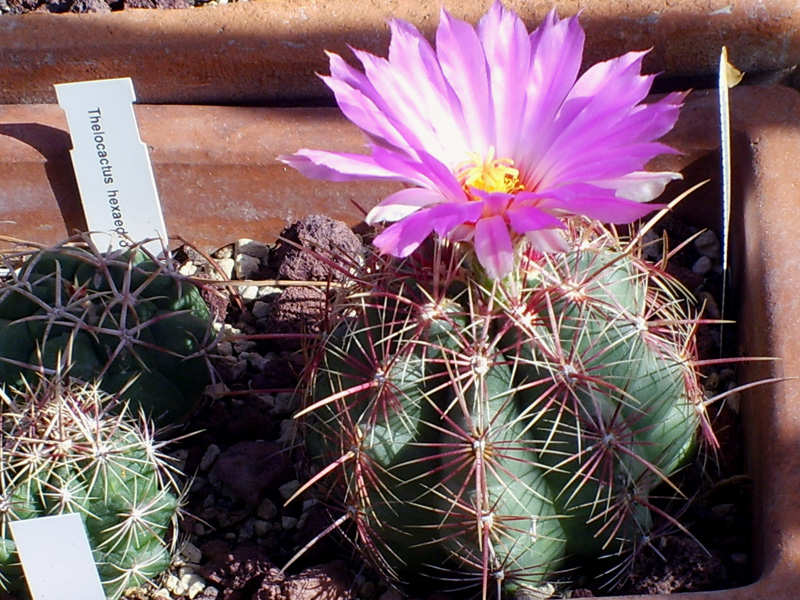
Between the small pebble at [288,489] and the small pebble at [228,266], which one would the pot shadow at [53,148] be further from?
the small pebble at [288,489]

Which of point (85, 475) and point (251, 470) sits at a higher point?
point (85, 475)

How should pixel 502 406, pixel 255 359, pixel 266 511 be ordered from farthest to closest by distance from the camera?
pixel 255 359
pixel 266 511
pixel 502 406

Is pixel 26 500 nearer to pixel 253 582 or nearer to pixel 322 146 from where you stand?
pixel 253 582

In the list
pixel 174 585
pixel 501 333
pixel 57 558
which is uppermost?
pixel 501 333

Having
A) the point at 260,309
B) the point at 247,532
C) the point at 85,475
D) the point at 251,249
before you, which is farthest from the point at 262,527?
the point at 251,249

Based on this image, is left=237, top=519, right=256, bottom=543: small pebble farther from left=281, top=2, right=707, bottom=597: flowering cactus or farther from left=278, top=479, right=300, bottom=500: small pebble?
left=281, top=2, right=707, bottom=597: flowering cactus

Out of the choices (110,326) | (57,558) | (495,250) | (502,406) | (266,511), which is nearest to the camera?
(495,250)

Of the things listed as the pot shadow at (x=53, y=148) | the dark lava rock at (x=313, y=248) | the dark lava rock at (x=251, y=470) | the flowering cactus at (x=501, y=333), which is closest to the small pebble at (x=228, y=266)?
the dark lava rock at (x=313, y=248)

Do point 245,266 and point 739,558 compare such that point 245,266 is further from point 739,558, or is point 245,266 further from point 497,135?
point 739,558
